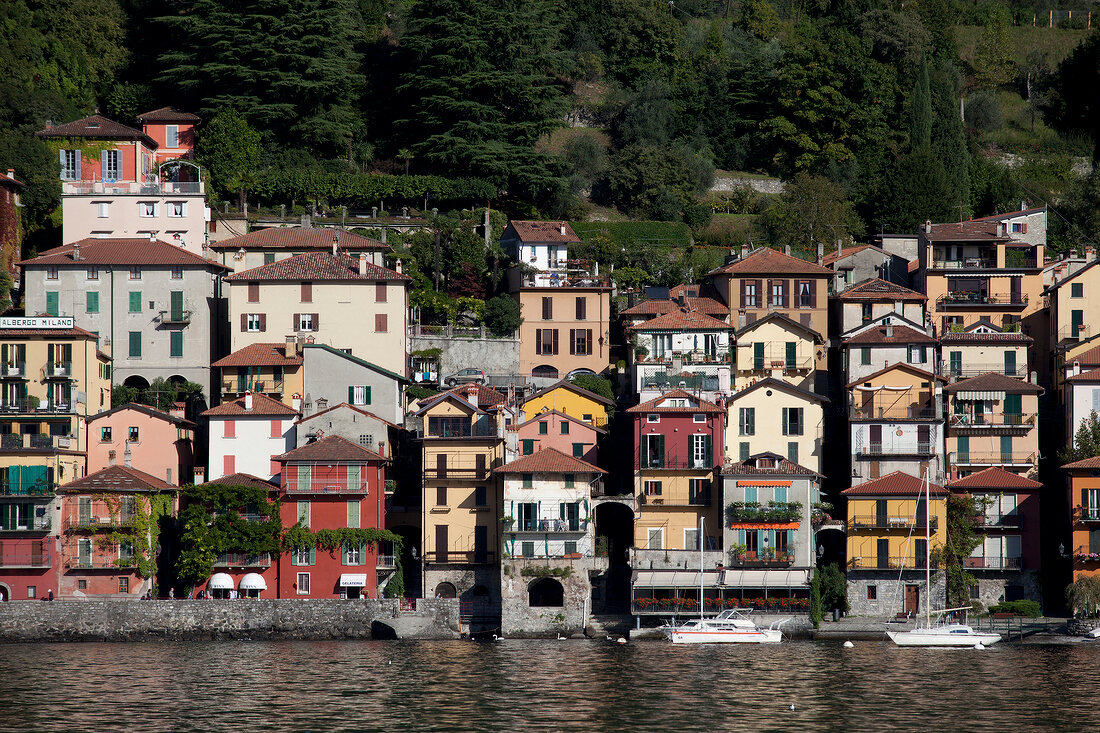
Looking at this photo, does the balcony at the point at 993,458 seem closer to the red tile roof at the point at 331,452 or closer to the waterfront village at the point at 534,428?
the waterfront village at the point at 534,428

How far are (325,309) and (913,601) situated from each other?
31736 mm

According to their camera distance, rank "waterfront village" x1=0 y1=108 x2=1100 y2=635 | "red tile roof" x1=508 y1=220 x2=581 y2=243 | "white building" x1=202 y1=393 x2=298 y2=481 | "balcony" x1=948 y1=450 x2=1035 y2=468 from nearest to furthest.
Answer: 1. "waterfront village" x1=0 y1=108 x2=1100 y2=635
2. "white building" x1=202 y1=393 x2=298 y2=481
3. "balcony" x1=948 y1=450 x2=1035 y2=468
4. "red tile roof" x1=508 y1=220 x2=581 y2=243

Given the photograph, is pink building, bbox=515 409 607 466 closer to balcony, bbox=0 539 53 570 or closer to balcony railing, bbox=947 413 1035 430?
balcony railing, bbox=947 413 1035 430

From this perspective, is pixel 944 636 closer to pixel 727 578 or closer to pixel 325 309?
pixel 727 578

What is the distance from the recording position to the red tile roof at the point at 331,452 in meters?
67.2

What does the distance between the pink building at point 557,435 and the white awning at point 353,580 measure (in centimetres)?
1017

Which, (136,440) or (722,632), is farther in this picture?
(136,440)

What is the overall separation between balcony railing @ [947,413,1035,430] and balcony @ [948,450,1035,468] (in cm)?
123

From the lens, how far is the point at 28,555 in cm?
6588

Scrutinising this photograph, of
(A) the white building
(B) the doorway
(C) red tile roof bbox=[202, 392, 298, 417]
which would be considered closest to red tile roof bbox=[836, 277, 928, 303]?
(B) the doorway

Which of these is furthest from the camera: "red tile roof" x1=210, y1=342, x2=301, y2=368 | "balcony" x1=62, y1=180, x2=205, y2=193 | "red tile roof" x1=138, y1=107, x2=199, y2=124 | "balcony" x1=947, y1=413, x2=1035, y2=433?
A: "red tile roof" x1=138, y1=107, x2=199, y2=124

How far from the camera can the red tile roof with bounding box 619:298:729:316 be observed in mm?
79562

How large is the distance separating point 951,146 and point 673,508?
42702 millimetres

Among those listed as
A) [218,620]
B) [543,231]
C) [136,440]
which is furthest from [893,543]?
[136,440]
